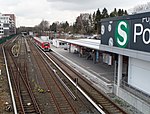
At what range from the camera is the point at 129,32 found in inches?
564

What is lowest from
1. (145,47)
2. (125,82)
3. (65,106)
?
(65,106)

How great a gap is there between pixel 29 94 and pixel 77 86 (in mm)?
4156

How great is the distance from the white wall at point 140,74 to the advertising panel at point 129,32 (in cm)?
123

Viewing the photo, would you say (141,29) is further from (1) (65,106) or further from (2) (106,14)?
(2) (106,14)

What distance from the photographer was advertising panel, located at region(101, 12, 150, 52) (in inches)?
493

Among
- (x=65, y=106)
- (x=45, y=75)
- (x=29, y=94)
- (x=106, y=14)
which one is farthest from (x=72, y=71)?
(x=106, y=14)

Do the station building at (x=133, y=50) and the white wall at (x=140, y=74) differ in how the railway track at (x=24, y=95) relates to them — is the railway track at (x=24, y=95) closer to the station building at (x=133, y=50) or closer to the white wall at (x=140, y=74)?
the station building at (x=133, y=50)

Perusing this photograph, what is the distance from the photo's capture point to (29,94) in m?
17.1

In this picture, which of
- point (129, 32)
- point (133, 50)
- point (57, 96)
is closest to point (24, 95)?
point (57, 96)

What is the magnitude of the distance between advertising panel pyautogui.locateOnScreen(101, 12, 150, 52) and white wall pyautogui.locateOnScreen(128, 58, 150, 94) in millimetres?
Result: 1227

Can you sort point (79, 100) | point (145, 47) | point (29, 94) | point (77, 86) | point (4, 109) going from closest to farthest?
point (145, 47), point (4, 109), point (79, 100), point (29, 94), point (77, 86)

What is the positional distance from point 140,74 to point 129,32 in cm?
270

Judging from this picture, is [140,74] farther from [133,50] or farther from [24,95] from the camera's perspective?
[24,95]

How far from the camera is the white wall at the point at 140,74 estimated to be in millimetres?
13735
